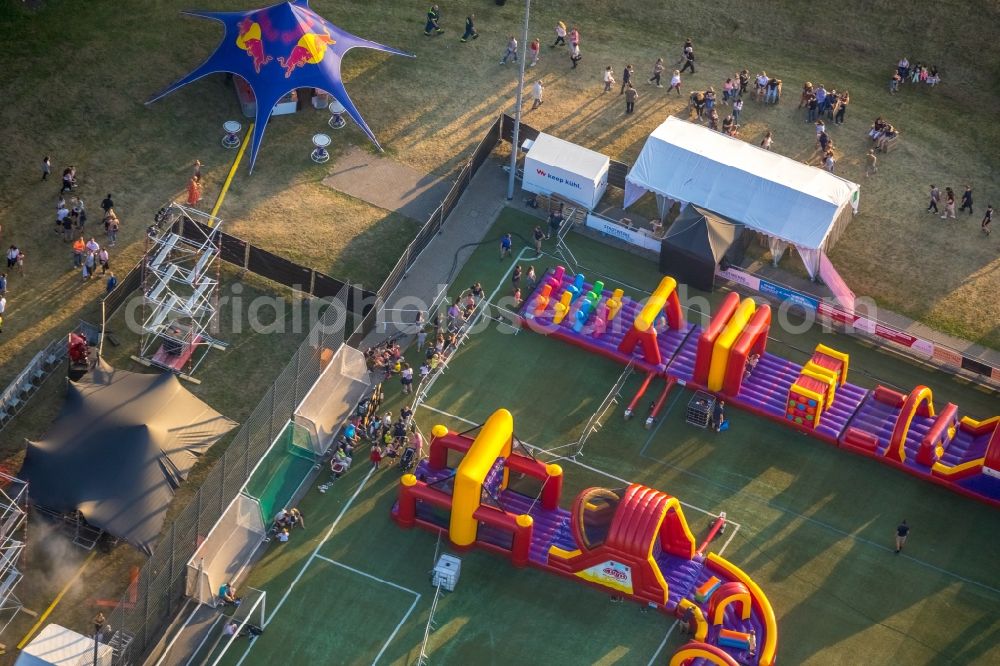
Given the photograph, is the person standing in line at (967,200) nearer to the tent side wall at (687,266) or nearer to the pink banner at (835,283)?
Result: the pink banner at (835,283)

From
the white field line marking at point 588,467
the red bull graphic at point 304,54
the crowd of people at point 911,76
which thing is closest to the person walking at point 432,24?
the red bull graphic at point 304,54

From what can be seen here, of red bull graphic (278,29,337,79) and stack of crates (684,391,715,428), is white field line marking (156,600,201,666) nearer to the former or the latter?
stack of crates (684,391,715,428)

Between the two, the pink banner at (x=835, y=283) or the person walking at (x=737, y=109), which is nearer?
the pink banner at (x=835, y=283)

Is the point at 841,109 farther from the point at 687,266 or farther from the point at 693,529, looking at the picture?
the point at 693,529

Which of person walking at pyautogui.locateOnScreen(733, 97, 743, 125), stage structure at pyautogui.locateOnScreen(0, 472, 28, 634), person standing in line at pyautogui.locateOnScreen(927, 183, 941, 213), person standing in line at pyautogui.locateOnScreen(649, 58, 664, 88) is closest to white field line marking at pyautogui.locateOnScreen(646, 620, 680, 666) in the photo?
stage structure at pyautogui.locateOnScreen(0, 472, 28, 634)

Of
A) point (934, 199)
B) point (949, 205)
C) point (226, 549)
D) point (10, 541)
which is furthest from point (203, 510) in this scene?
point (949, 205)

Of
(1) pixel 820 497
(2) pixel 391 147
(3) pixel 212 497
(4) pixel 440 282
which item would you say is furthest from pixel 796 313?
(3) pixel 212 497
